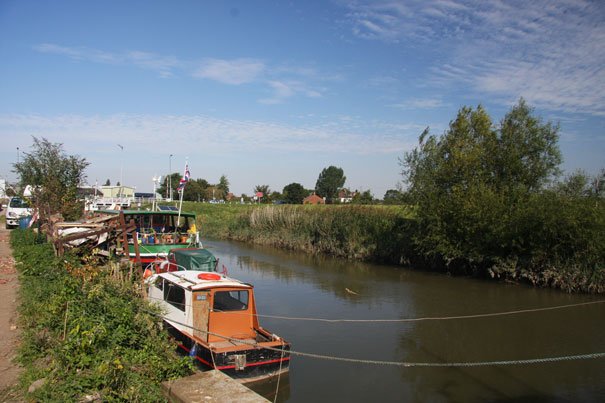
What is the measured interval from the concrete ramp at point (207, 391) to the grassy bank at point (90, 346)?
22 centimetres

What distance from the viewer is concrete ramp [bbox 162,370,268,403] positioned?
6.25m

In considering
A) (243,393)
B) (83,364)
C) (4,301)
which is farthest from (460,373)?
(4,301)

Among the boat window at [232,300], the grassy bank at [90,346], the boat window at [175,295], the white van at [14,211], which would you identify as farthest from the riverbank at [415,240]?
the grassy bank at [90,346]

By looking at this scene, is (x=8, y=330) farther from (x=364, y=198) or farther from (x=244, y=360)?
(x=364, y=198)

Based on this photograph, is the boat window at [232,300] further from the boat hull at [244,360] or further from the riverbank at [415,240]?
the riverbank at [415,240]

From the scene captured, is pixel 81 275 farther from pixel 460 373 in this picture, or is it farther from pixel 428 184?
pixel 428 184

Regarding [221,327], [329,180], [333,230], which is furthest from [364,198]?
[329,180]

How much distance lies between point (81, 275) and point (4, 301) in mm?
2485

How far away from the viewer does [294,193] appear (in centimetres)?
9662

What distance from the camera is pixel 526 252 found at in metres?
20.8

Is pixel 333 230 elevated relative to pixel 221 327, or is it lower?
elevated

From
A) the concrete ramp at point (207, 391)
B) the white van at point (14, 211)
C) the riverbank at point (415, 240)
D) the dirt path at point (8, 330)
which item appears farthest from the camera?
the white van at point (14, 211)

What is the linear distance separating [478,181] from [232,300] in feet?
59.4

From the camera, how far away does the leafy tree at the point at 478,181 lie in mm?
21781
